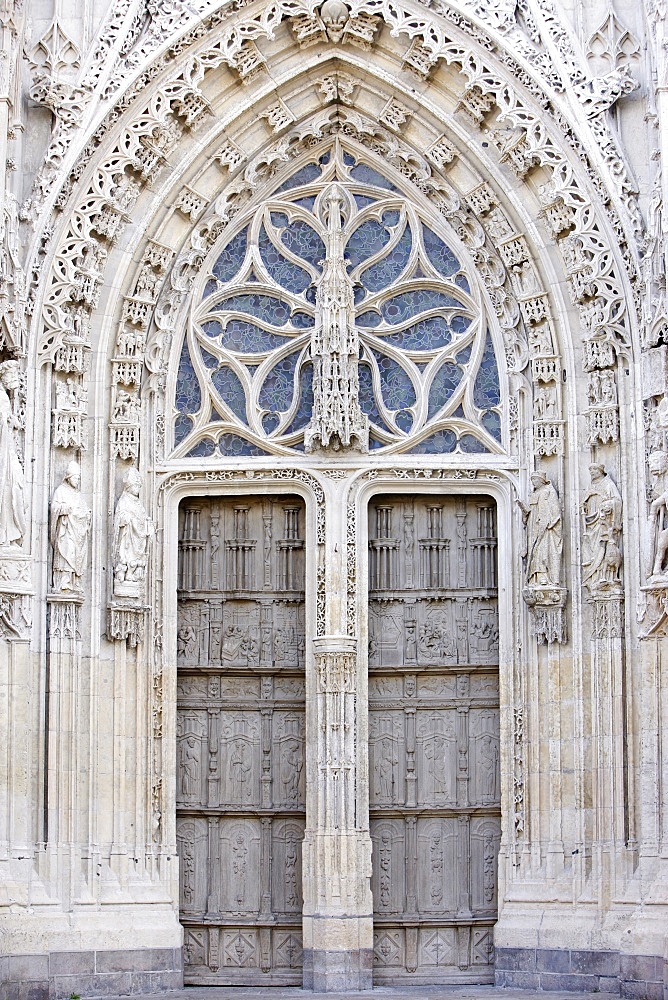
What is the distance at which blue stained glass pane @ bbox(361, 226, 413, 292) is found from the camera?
18.1 metres

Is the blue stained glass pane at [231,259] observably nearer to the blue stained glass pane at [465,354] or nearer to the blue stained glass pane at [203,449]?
the blue stained glass pane at [203,449]

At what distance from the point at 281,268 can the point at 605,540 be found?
400 cm

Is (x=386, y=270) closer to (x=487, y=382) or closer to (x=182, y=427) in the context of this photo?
(x=487, y=382)

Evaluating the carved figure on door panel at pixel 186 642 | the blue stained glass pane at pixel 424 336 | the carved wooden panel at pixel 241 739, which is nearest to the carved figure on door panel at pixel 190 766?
the carved wooden panel at pixel 241 739

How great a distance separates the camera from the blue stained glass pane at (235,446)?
17.8m

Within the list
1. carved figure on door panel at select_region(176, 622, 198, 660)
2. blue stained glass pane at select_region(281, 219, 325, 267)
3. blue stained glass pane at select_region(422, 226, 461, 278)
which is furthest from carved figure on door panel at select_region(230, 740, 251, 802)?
blue stained glass pane at select_region(422, 226, 461, 278)

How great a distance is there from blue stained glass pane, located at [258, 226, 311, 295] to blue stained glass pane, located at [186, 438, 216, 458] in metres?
1.63

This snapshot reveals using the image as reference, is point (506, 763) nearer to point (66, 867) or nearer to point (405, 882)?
point (405, 882)

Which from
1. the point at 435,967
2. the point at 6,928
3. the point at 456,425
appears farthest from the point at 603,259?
the point at 6,928

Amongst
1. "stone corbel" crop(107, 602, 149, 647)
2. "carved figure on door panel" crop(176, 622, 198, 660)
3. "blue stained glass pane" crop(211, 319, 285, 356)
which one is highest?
"blue stained glass pane" crop(211, 319, 285, 356)

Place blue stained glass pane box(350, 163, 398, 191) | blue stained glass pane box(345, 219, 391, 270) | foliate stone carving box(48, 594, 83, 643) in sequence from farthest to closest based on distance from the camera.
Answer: blue stained glass pane box(350, 163, 398, 191) → blue stained glass pane box(345, 219, 391, 270) → foliate stone carving box(48, 594, 83, 643)

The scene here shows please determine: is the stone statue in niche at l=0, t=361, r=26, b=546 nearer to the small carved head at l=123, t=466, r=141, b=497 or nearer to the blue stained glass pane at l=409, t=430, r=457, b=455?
the small carved head at l=123, t=466, r=141, b=497

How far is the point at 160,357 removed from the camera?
17797 millimetres

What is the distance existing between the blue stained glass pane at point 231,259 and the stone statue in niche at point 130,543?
222 centimetres
